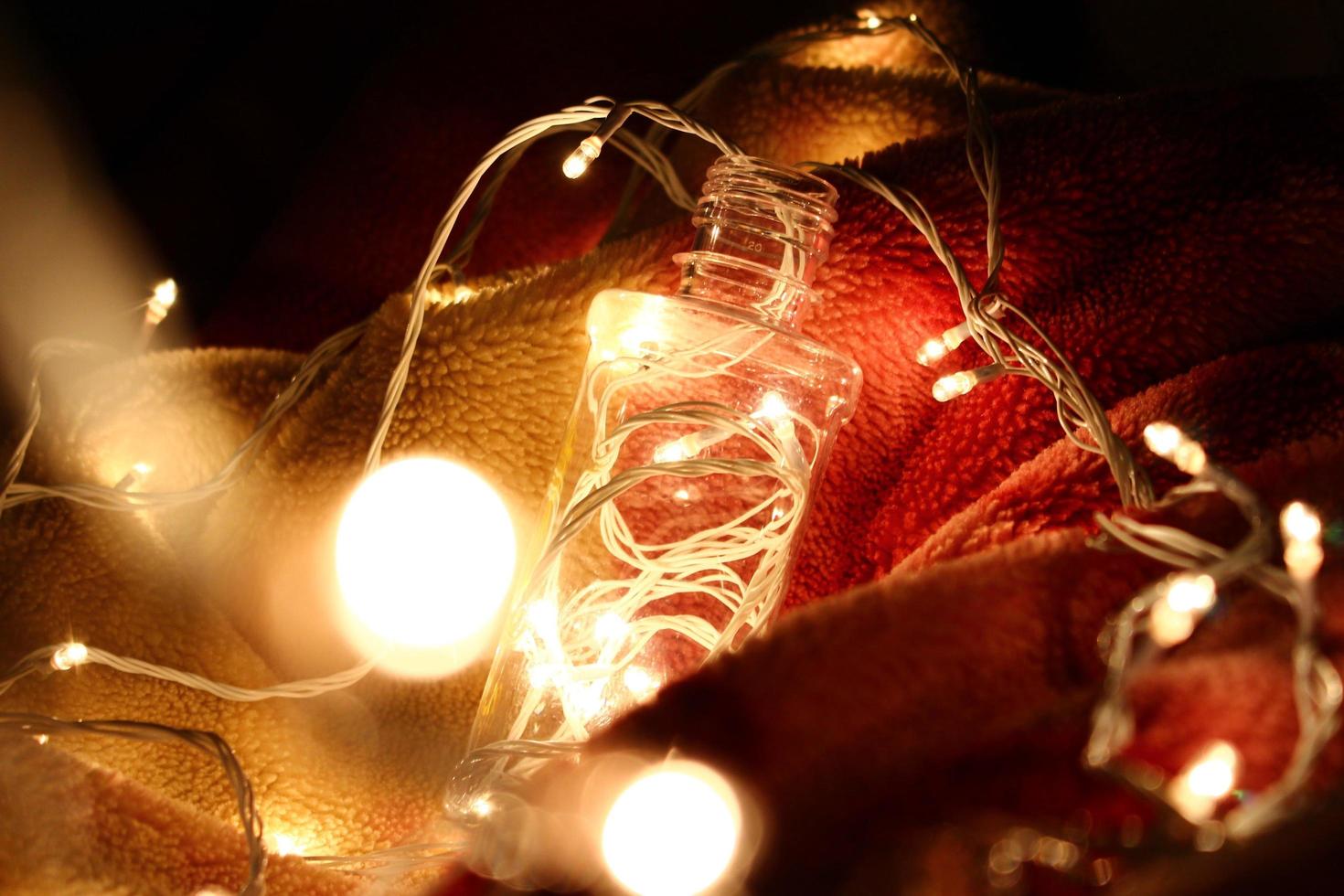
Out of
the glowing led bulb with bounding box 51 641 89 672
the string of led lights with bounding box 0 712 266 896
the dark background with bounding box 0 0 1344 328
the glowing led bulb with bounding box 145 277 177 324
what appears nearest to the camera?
the string of led lights with bounding box 0 712 266 896

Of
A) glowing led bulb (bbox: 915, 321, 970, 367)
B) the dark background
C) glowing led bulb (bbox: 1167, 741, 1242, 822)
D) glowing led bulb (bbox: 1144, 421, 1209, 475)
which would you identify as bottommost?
glowing led bulb (bbox: 1167, 741, 1242, 822)

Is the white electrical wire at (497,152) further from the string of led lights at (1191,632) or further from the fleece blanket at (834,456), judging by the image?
the string of led lights at (1191,632)

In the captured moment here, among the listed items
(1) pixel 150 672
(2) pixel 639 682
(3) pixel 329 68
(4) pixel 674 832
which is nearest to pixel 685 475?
(2) pixel 639 682

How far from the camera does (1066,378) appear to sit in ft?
1.61

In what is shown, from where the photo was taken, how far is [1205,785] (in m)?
0.31

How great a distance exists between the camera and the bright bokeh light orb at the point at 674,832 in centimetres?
33

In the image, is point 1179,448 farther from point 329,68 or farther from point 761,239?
point 329,68

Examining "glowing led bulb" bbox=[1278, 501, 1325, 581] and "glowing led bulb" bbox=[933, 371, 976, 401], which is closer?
"glowing led bulb" bbox=[1278, 501, 1325, 581]

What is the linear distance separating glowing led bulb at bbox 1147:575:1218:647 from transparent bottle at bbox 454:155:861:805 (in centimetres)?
20

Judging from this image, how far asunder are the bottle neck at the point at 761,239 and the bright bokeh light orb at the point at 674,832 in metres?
0.27

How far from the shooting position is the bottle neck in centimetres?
53

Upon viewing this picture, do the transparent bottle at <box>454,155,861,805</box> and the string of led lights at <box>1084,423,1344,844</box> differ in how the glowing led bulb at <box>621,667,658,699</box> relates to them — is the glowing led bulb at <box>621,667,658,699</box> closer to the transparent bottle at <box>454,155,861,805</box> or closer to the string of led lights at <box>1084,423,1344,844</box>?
the transparent bottle at <box>454,155,861,805</box>

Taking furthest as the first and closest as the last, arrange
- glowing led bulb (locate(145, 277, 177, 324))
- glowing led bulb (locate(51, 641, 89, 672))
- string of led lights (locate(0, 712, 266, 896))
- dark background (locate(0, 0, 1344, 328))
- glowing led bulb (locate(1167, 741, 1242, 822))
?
1. dark background (locate(0, 0, 1344, 328))
2. glowing led bulb (locate(145, 277, 177, 324))
3. glowing led bulb (locate(51, 641, 89, 672))
4. string of led lights (locate(0, 712, 266, 896))
5. glowing led bulb (locate(1167, 741, 1242, 822))

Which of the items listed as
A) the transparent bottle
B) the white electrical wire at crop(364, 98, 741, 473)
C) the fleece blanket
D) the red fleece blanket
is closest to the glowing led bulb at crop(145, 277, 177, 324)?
the fleece blanket
